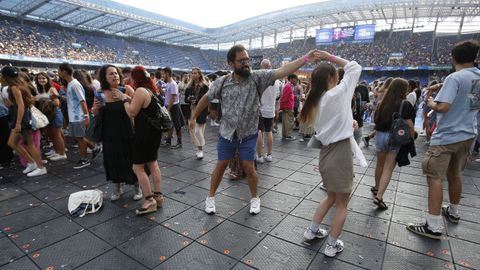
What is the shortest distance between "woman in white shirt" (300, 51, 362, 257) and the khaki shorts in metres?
1.14

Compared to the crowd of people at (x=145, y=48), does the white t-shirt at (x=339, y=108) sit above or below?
below

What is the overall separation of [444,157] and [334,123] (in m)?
1.44

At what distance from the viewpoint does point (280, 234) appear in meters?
2.64

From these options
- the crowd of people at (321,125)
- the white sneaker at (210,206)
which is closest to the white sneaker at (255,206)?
the crowd of people at (321,125)

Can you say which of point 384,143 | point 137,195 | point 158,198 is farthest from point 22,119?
point 384,143

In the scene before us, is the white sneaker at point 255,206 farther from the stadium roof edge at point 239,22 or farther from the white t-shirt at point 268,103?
the stadium roof edge at point 239,22

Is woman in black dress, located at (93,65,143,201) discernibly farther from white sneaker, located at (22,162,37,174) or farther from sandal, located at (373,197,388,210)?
Result: sandal, located at (373,197,388,210)

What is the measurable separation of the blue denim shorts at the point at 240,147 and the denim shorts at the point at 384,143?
162 cm

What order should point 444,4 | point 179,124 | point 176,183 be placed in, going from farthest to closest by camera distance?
point 444,4
point 179,124
point 176,183

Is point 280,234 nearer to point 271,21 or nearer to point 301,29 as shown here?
point 271,21

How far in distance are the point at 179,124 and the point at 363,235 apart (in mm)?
4621

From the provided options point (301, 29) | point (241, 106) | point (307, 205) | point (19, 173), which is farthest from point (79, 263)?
point (301, 29)

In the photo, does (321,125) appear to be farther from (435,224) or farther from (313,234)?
(435,224)

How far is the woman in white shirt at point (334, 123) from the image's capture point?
82.5 inches
